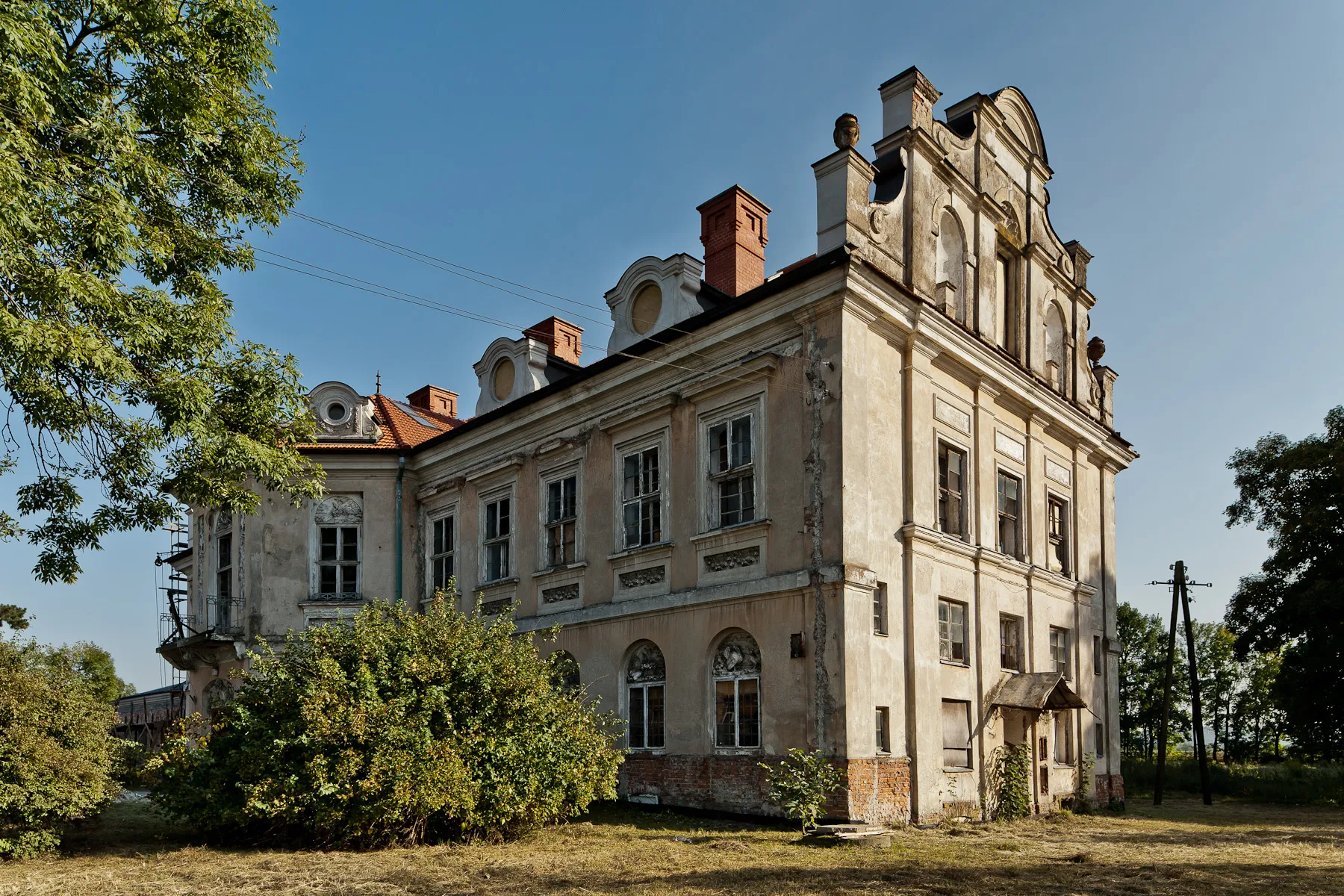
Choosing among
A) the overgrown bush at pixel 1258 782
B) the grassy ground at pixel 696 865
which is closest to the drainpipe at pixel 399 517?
the grassy ground at pixel 696 865

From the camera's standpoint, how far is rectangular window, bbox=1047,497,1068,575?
845 inches

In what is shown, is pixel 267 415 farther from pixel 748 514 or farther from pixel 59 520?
pixel 748 514

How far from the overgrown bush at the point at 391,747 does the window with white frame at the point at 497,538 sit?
754 centimetres

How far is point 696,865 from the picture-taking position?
39.1 feet

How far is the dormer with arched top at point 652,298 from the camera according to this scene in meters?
18.9

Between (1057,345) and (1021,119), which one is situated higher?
(1021,119)

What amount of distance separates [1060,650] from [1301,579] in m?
12.9

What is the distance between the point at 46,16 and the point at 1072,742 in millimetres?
19550

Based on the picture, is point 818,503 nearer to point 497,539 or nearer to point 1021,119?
point 497,539

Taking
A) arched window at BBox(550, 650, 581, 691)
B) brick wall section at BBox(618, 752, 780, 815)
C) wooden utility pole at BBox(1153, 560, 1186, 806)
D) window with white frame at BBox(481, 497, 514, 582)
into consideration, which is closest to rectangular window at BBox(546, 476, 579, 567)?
window with white frame at BBox(481, 497, 514, 582)

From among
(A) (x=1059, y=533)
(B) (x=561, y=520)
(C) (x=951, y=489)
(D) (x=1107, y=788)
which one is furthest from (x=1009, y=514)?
(B) (x=561, y=520)

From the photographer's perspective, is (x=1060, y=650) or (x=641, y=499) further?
(x=1060, y=650)

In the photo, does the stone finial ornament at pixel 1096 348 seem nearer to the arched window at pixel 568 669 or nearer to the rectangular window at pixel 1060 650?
the rectangular window at pixel 1060 650

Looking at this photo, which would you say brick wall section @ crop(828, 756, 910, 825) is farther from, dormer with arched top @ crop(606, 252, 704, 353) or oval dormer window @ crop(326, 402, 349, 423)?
oval dormer window @ crop(326, 402, 349, 423)
